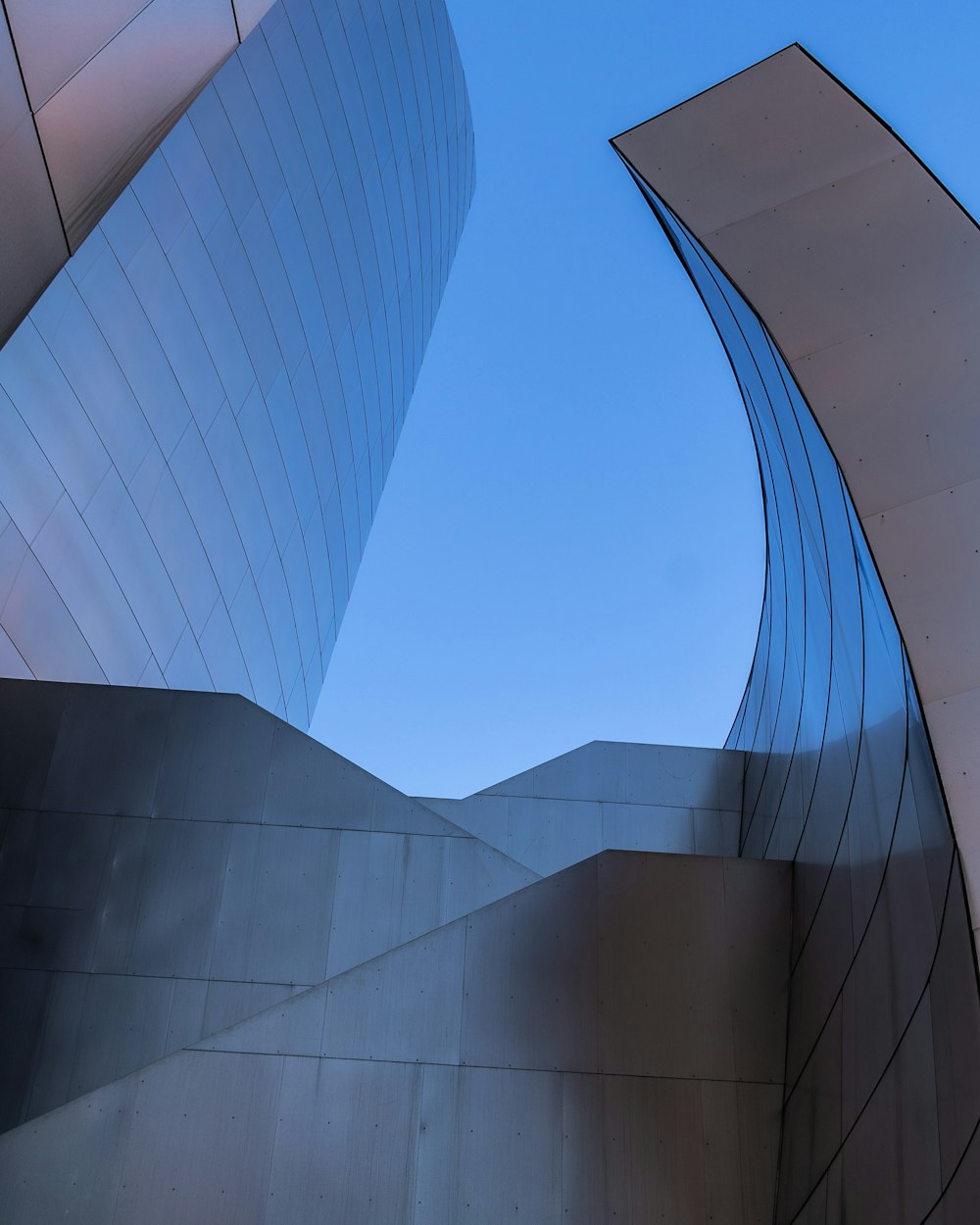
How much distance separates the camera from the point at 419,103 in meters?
39.3

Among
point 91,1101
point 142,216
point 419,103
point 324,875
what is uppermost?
point 419,103

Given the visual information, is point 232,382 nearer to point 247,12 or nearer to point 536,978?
point 247,12

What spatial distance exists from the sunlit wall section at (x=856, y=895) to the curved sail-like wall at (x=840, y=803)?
32 mm

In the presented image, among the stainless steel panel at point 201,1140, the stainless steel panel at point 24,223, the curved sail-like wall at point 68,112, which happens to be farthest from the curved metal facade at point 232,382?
the stainless steel panel at point 201,1140

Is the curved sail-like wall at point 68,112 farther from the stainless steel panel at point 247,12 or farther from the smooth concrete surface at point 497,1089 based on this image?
the smooth concrete surface at point 497,1089

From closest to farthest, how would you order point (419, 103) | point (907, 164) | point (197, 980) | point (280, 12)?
point (907, 164)
point (197, 980)
point (280, 12)
point (419, 103)

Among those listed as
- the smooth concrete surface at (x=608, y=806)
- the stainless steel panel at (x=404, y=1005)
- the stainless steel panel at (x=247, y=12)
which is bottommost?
the stainless steel panel at (x=404, y=1005)

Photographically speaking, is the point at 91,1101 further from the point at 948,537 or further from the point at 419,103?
the point at 419,103

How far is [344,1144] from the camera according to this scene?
38.7ft

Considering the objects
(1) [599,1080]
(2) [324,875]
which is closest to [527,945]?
(1) [599,1080]

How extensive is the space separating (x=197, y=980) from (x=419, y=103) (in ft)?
112

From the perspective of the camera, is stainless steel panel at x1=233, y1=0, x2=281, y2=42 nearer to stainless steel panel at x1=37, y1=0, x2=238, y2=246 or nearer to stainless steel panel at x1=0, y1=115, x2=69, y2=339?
stainless steel panel at x1=37, y1=0, x2=238, y2=246

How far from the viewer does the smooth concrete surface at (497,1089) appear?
1149 cm

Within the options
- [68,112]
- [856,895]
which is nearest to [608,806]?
[856,895]
